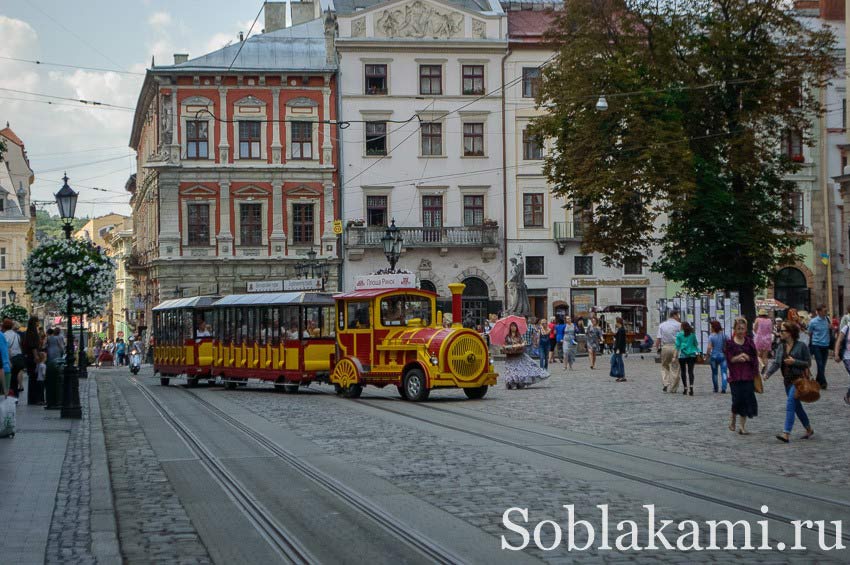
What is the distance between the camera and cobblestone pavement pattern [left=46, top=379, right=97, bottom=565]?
29.6ft

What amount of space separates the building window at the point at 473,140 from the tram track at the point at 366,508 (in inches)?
1681

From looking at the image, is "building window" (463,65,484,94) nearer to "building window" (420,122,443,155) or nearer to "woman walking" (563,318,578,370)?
"building window" (420,122,443,155)

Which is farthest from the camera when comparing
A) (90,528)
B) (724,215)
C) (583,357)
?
(583,357)

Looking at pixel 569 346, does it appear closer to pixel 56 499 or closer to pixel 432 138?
pixel 432 138

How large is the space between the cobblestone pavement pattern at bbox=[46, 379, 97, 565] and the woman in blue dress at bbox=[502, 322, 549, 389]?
1498 cm

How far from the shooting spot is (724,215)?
4028 cm

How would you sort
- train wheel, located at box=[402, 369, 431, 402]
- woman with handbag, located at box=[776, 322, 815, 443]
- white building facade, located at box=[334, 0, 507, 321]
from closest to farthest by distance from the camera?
woman with handbag, located at box=[776, 322, 815, 443]
train wheel, located at box=[402, 369, 431, 402]
white building facade, located at box=[334, 0, 507, 321]

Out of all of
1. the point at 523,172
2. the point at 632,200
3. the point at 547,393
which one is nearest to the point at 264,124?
the point at 523,172

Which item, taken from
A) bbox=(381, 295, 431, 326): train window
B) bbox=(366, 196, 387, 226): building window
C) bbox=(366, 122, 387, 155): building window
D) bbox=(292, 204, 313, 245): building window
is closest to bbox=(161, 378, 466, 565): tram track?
bbox=(381, 295, 431, 326): train window

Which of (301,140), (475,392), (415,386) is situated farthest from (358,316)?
(301,140)

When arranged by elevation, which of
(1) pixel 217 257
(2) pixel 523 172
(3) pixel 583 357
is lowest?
(3) pixel 583 357

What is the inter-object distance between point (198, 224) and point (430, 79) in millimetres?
13162

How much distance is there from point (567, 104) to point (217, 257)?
23518 millimetres

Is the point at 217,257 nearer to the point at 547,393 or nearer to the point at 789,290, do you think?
the point at 789,290
